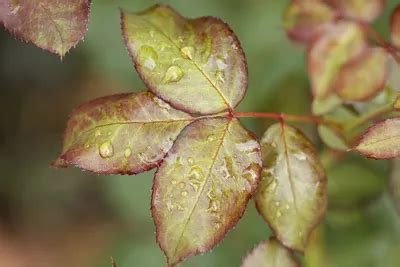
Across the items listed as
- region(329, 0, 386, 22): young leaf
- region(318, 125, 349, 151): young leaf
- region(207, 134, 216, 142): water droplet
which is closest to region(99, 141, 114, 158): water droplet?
region(207, 134, 216, 142): water droplet

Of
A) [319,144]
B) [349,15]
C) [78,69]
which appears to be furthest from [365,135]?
[78,69]

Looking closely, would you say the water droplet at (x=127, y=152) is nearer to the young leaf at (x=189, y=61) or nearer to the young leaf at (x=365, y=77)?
the young leaf at (x=189, y=61)

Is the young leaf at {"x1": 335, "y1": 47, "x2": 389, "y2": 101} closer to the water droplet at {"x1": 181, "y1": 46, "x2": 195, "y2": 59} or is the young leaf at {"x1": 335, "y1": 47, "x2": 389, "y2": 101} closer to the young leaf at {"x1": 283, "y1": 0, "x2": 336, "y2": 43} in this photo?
the young leaf at {"x1": 283, "y1": 0, "x2": 336, "y2": 43}

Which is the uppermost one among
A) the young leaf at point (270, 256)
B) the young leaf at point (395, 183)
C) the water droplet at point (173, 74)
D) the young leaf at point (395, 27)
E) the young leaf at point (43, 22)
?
the young leaf at point (43, 22)

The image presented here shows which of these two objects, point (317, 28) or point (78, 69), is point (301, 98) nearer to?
point (317, 28)

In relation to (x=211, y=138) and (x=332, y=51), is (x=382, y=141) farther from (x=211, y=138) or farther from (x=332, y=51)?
(x=332, y=51)

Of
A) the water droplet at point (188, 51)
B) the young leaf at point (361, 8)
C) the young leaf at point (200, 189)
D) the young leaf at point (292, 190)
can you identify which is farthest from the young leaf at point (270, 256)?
the young leaf at point (361, 8)
